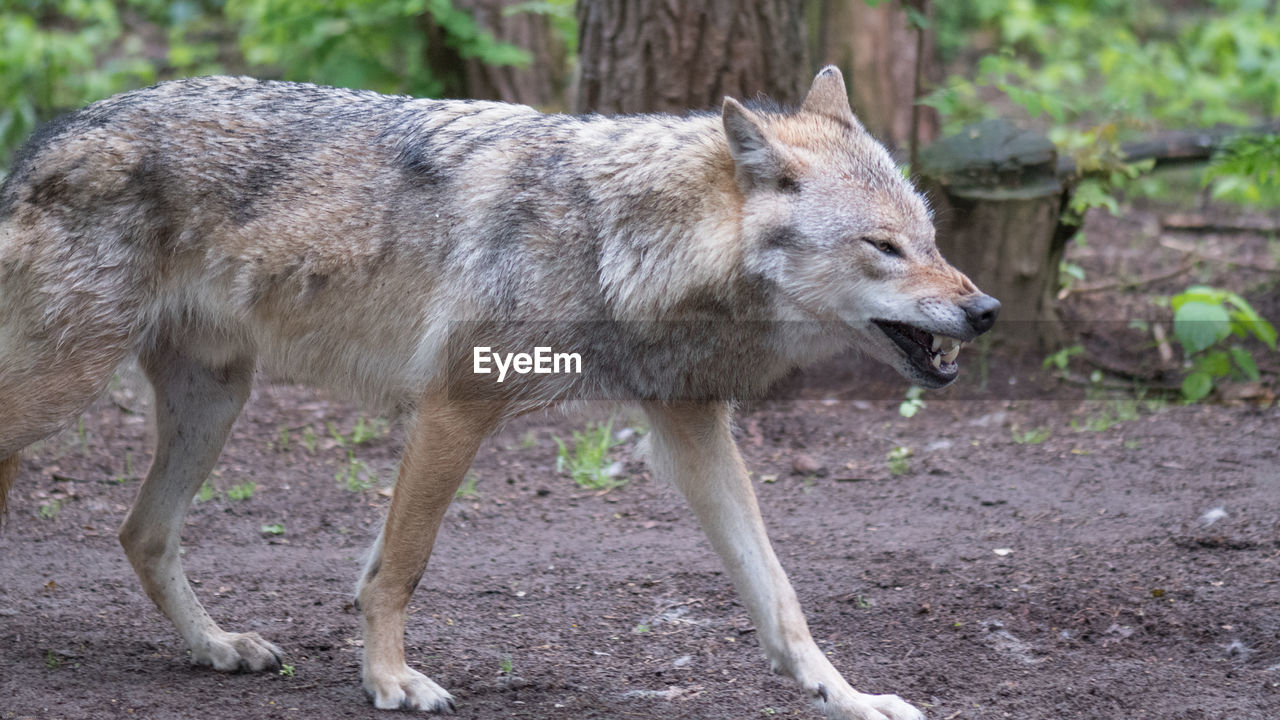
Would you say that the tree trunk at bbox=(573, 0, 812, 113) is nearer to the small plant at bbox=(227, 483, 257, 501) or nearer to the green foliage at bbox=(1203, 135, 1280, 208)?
the green foliage at bbox=(1203, 135, 1280, 208)

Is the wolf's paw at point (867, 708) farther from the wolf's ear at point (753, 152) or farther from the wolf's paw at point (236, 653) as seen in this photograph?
the wolf's paw at point (236, 653)

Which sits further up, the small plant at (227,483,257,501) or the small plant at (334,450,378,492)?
the small plant at (334,450,378,492)

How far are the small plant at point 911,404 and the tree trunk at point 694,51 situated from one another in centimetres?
168

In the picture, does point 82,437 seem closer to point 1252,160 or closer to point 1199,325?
point 1199,325

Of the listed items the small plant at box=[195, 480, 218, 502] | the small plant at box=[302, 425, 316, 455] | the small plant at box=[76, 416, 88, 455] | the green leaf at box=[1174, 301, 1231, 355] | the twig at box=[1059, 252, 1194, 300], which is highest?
the green leaf at box=[1174, 301, 1231, 355]

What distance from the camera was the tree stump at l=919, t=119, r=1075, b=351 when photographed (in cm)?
674

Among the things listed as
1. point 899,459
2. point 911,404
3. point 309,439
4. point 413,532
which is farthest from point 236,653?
point 911,404

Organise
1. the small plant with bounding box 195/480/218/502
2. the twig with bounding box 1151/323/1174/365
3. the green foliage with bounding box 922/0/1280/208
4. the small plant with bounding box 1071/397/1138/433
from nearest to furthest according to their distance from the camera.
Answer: the small plant with bounding box 195/480/218/502 → the small plant with bounding box 1071/397/1138/433 → the twig with bounding box 1151/323/1174/365 → the green foliage with bounding box 922/0/1280/208

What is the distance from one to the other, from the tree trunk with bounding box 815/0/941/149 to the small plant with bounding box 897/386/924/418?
308 cm

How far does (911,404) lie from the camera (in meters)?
6.39

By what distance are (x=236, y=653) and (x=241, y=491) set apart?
1750 millimetres

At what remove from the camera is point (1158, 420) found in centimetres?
618

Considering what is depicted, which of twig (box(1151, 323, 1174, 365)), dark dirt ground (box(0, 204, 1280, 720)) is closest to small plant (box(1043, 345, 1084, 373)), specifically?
dark dirt ground (box(0, 204, 1280, 720))

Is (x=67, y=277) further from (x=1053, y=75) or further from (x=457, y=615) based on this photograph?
(x=1053, y=75)
